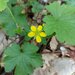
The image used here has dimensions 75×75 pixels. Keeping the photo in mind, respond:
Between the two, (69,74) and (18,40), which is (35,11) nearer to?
(18,40)

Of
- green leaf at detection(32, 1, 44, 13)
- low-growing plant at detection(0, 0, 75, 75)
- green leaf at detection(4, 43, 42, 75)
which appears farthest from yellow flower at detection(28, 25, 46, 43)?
green leaf at detection(32, 1, 44, 13)

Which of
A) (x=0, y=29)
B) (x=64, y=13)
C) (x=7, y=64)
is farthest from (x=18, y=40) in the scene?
(x=64, y=13)

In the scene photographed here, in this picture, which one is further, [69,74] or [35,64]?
[69,74]

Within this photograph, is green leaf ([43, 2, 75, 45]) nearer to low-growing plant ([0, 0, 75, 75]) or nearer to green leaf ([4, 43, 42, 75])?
low-growing plant ([0, 0, 75, 75])

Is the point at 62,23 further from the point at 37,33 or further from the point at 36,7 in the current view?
the point at 36,7

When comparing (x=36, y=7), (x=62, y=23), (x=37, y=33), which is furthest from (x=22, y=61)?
(x=36, y=7)

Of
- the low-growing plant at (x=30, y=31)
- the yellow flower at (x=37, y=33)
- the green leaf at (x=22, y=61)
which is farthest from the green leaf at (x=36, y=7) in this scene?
the green leaf at (x=22, y=61)
